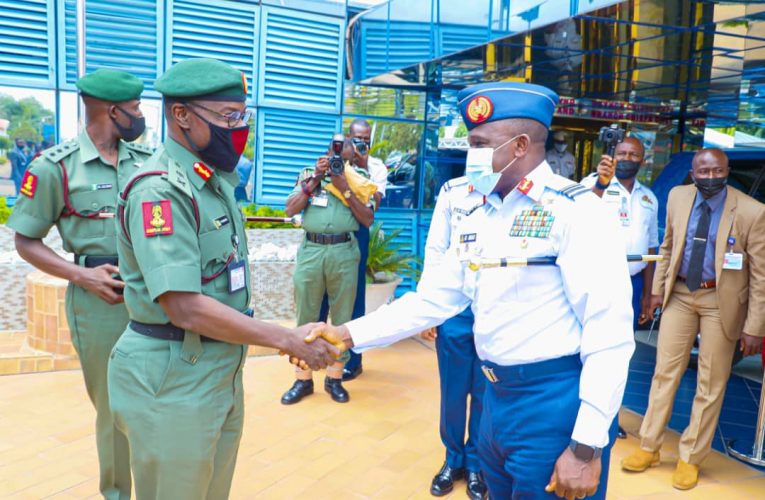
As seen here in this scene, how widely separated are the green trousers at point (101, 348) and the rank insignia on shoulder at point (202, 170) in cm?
114

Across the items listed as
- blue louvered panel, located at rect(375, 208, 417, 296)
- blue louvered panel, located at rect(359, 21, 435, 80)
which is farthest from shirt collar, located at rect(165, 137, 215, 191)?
blue louvered panel, located at rect(375, 208, 417, 296)

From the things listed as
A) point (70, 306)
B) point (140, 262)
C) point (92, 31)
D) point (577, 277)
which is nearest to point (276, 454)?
point (70, 306)

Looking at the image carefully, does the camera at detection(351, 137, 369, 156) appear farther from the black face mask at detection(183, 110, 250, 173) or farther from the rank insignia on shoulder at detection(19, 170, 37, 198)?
the black face mask at detection(183, 110, 250, 173)

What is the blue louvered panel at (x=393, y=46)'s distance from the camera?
5.60m

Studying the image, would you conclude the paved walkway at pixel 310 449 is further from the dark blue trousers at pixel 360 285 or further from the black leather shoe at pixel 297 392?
the dark blue trousers at pixel 360 285

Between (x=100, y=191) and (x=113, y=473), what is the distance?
128 centimetres

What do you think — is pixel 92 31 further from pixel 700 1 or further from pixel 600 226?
pixel 600 226

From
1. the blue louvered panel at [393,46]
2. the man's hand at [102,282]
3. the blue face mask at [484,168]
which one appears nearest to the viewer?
the blue face mask at [484,168]

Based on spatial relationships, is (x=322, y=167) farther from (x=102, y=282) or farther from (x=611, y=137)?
(x=102, y=282)

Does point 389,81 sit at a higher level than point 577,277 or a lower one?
higher

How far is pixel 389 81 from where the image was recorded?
22.7 ft

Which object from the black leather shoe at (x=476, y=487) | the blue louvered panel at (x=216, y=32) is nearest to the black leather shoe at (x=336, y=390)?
the black leather shoe at (x=476, y=487)

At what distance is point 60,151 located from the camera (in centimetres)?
286

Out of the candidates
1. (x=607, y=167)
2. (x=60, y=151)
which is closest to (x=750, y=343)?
(x=607, y=167)
